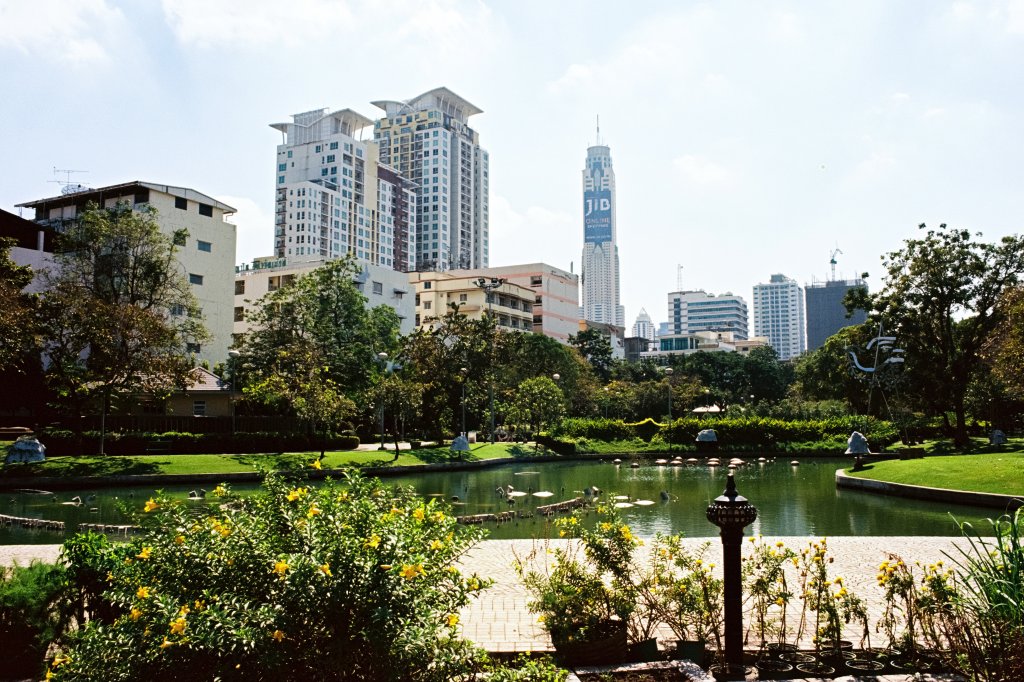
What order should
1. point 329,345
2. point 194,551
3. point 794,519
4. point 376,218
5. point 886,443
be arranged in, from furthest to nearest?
point 376,218
point 329,345
point 886,443
point 794,519
point 194,551

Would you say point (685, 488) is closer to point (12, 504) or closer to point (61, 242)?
point (12, 504)

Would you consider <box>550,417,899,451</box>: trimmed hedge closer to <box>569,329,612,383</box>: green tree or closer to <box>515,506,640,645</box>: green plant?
<box>515,506,640,645</box>: green plant

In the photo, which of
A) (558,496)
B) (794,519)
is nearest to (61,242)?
(558,496)

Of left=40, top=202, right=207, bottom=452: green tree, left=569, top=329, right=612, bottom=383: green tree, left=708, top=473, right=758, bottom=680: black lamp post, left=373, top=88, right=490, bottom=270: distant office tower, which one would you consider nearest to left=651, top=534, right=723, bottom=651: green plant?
left=708, top=473, right=758, bottom=680: black lamp post

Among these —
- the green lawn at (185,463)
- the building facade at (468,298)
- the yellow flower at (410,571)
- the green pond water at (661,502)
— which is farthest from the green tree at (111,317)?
the building facade at (468,298)

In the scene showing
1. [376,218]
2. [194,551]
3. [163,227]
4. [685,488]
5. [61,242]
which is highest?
[376,218]

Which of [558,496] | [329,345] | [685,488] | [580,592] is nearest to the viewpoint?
[580,592]

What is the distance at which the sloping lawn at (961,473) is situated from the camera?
1833 centimetres

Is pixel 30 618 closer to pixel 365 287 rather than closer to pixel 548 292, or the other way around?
pixel 365 287

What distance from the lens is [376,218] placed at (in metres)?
127

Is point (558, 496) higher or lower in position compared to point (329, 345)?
lower

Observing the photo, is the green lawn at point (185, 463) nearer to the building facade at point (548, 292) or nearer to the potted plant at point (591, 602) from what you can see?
the potted plant at point (591, 602)

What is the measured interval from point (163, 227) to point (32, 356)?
18.4 m

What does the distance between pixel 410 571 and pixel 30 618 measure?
3.53m
